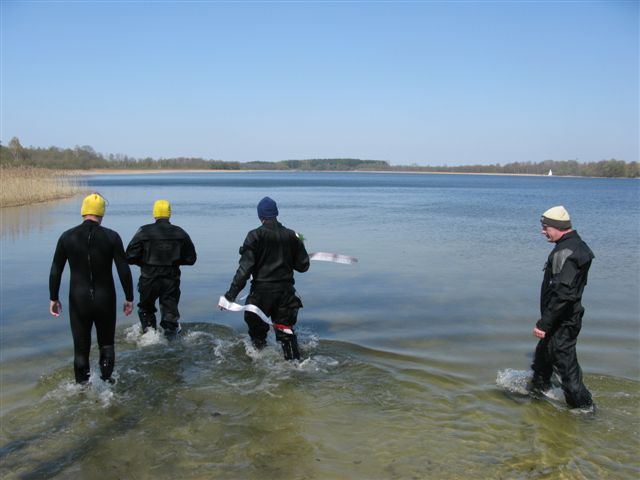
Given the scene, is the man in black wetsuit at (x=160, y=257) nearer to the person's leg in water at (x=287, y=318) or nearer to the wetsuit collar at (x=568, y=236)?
the person's leg in water at (x=287, y=318)

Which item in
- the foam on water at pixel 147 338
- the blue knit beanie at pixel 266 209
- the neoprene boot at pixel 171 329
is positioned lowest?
the foam on water at pixel 147 338

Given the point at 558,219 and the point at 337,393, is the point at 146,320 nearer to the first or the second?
the point at 337,393

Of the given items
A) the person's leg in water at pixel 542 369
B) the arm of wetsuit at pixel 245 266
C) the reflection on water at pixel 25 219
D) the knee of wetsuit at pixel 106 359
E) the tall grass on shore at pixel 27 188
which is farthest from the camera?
the tall grass on shore at pixel 27 188

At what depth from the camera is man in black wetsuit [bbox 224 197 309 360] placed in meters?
6.27

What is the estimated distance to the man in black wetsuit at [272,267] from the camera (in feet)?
20.6

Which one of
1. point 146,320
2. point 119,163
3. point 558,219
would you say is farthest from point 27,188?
point 119,163

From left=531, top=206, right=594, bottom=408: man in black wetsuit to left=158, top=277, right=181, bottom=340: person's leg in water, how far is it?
4.75 metres

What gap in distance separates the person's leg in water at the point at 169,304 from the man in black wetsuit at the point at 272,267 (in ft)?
4.68

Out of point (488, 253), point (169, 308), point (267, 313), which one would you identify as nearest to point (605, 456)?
point (267, 313)

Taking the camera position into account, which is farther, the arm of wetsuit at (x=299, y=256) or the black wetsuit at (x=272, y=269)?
the arm of wetsuit at (x=299, y=256)

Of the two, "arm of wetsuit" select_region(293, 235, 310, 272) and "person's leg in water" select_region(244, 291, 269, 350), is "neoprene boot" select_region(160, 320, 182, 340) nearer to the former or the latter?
"person's leg in water" select_region(244, 291, 269, 350)

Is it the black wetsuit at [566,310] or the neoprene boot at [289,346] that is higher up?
the black wetsuit at [566,310]

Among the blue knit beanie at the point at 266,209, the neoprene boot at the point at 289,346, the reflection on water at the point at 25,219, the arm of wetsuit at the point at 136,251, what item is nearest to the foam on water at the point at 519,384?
the neoprene boot at the point at 289,346

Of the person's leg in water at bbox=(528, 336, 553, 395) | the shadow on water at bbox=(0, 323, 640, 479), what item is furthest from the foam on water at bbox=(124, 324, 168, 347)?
the person's leg in water at bbox=(528, 336, 553, 395)
